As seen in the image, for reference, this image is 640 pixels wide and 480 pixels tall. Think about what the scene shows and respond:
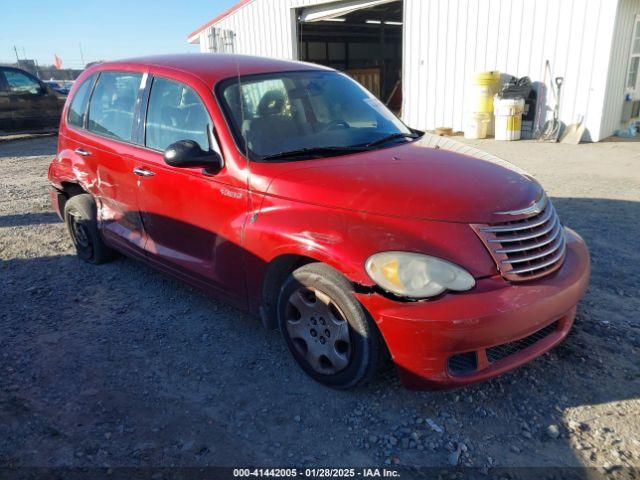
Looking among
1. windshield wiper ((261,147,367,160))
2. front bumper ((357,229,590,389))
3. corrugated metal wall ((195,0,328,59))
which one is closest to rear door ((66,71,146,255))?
windshield wiper ((261,147,367,160))

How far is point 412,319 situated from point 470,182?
90 centimetres

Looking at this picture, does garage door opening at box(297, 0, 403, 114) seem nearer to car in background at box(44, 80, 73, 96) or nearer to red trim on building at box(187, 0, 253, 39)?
red trim on building at box(187, 0, 253, 39)

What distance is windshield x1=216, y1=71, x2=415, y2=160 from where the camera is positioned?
3209 mm

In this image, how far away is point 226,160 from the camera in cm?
313

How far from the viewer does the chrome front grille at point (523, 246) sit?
2523mm

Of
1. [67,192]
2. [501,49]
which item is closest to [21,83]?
[67,192]

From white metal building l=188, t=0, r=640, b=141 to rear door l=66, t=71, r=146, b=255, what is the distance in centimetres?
952

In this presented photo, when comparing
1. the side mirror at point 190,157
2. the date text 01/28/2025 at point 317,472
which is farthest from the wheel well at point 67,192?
the date text 01/28/2025 at point 317,472

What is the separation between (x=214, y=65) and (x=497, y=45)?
32.0ft

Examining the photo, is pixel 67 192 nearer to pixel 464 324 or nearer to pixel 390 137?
pixel 390 137

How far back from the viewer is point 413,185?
2732 mm

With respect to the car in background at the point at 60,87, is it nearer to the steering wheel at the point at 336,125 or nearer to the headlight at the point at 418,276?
the steering wheel at the point at 336,125

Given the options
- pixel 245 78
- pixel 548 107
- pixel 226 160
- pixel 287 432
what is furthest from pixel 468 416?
pixel 548 107

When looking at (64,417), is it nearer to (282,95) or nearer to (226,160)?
(226,160)
